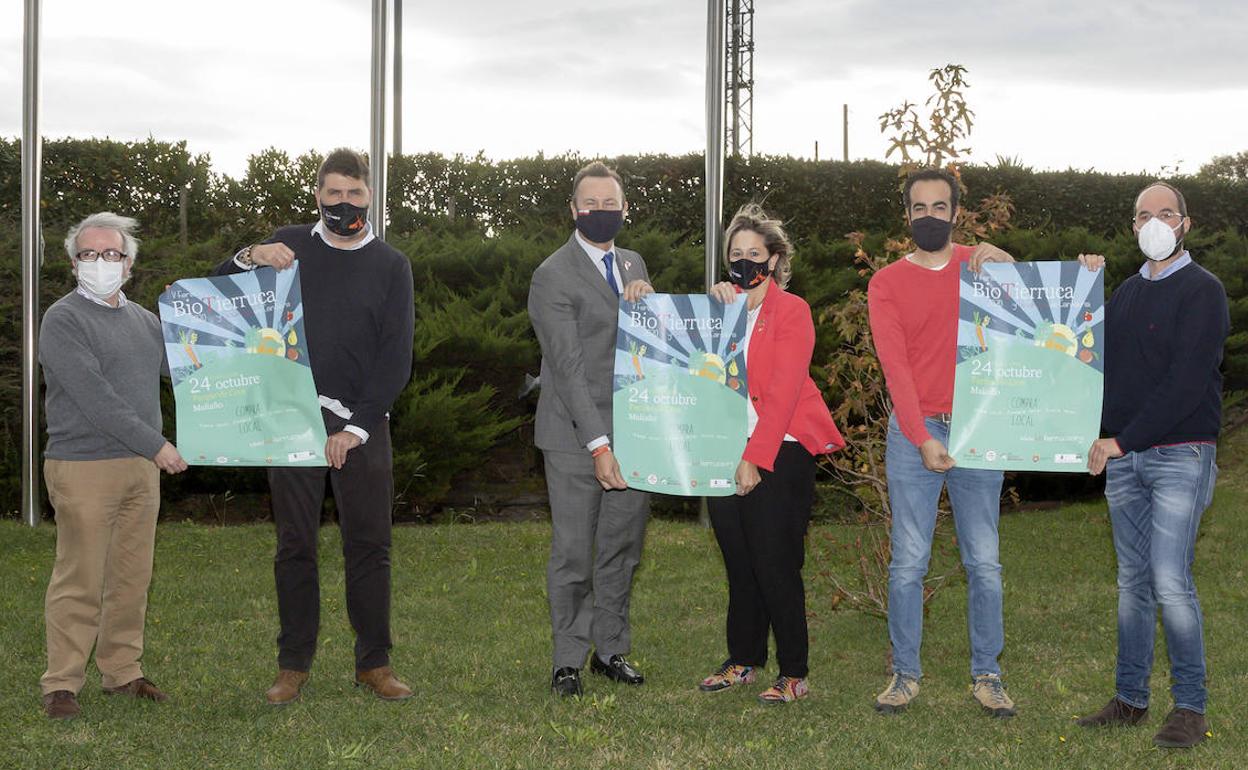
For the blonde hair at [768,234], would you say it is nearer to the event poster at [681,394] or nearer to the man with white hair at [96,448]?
the event poster at [681,394]

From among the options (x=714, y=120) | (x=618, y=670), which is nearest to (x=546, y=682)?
(x=618, y=670)

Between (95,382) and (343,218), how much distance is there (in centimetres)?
113

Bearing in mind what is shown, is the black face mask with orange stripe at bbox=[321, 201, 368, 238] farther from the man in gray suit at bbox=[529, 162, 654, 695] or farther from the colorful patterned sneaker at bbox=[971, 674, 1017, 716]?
the colorful patterned sneaker at bbox=[971, 674, 1017, 716]

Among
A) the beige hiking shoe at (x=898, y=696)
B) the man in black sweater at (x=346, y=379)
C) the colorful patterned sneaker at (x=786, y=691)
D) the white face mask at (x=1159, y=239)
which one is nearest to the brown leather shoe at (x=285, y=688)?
the man in black sweater at (x=346, y=379)

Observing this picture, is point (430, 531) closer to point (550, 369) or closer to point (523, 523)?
point (523, 523)

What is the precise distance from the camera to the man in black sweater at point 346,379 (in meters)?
5.18

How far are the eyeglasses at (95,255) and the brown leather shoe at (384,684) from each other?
199 centimetres

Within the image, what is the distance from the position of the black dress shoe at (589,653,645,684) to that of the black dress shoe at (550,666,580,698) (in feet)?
0.95

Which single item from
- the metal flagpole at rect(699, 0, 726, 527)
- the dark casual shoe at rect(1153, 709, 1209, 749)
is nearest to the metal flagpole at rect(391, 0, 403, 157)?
the metal flagpole at rect(699, 0, 726, 527)

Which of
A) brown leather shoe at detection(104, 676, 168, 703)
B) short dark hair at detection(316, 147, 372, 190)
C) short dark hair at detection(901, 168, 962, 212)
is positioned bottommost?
brown leather shoe at detection(104, 676, 168, 703)

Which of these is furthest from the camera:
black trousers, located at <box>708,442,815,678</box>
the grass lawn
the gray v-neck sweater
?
black trousers, located at <box>708,442,815,678</box>

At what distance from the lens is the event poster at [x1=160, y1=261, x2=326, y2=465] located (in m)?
5.11

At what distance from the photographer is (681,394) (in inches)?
201

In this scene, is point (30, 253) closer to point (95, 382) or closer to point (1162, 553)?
point (95, 382)
